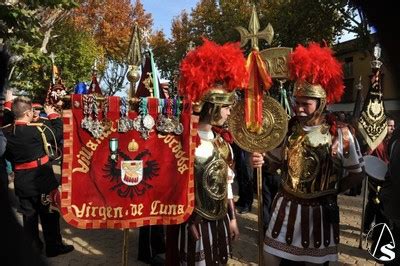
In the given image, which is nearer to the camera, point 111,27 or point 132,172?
point 132,172

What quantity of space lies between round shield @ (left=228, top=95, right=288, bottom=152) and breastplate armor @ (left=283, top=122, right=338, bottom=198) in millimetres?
195

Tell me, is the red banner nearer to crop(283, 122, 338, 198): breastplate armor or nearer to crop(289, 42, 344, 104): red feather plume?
crop(283, 122, 338, 198): breastplate armor

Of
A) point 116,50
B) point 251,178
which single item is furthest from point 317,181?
point 116,50

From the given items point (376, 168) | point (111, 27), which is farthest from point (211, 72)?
point (111, 27)

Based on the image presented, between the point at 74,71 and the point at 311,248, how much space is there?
2166cm

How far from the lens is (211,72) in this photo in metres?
3.37

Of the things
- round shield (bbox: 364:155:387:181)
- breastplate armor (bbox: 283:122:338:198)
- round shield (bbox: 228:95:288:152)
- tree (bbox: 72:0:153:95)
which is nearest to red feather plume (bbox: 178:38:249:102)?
round shield (bbox: 228:95:288:152)

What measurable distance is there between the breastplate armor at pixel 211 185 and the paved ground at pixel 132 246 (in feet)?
6.22

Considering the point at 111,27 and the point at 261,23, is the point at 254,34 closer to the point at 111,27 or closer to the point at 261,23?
the point at 261,23

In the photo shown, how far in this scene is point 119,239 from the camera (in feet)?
19.1

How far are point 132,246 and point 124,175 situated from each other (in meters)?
3.03

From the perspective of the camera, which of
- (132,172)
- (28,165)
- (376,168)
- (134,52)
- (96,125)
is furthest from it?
(28,165)
